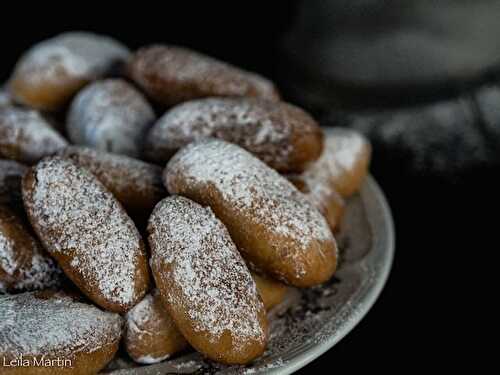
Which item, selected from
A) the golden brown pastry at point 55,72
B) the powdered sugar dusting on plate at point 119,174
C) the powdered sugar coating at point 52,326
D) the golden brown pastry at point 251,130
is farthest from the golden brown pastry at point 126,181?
the golden brown pastry at point 55,72

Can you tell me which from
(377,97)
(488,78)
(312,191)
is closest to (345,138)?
(312,191)

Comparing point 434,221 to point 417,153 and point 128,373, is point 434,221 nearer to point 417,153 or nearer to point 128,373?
point 417,153

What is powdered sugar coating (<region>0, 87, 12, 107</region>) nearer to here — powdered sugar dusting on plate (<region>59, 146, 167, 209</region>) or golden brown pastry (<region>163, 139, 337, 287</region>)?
powdered sugar dusting on plate (<region>59, 146, 167, 209</region>)

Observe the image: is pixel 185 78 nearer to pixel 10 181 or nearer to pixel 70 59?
pixel 70 59

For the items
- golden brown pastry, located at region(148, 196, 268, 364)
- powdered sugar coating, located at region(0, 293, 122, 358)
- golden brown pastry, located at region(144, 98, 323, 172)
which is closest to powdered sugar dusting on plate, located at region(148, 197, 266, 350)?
golden brown pastry, located at region(148, 196, 268, 364)

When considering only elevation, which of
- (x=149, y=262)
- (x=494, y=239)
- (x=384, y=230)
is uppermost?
(x=149, y=262)
